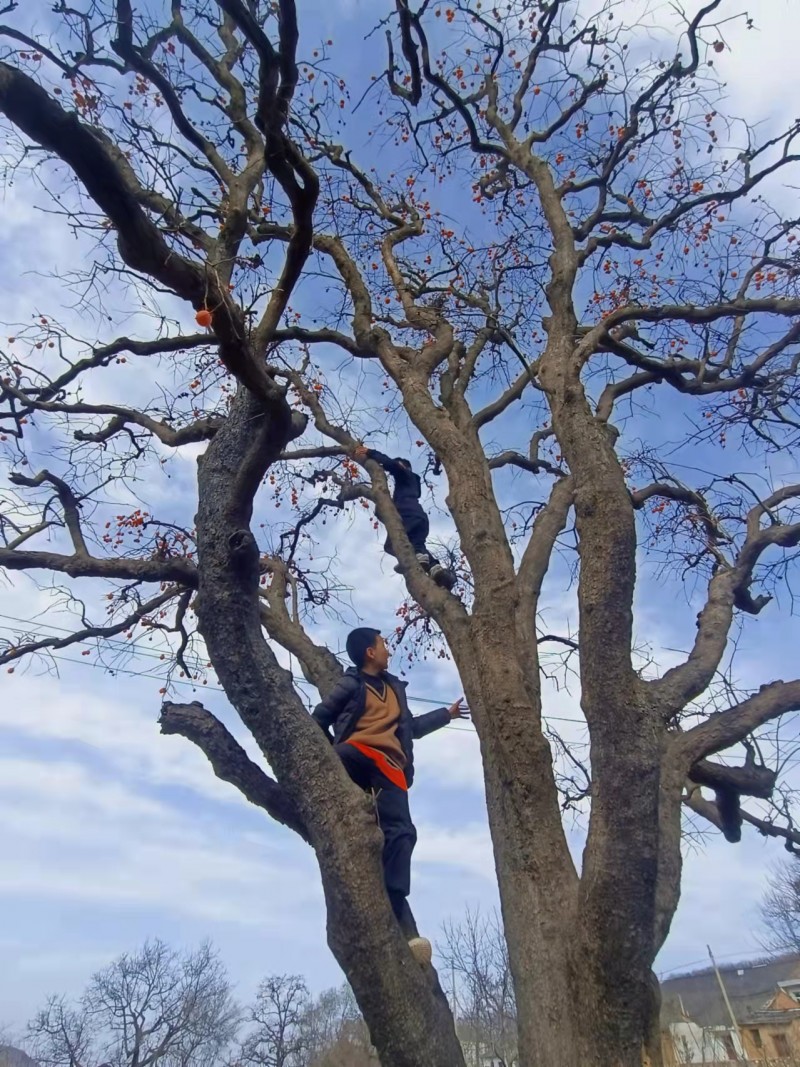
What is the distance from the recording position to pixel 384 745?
3.29 m

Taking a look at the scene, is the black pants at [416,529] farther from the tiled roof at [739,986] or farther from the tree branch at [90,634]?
the tiled roof at [739,986]

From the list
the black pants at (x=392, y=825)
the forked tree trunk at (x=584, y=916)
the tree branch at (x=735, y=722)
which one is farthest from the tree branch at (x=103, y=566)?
the tree branch at (x=735, y=722)

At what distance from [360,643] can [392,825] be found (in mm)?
1065

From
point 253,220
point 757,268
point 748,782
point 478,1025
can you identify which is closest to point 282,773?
point 748,782

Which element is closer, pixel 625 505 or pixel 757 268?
pixel 625 505

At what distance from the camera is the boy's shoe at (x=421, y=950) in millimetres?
2662

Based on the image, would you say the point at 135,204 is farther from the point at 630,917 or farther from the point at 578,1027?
the point at 578,1027

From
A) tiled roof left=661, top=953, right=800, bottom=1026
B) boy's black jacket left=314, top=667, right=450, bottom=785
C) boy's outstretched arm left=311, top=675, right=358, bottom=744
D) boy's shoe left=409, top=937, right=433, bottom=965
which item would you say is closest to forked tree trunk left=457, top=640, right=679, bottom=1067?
boy's shoe left=409, top=937, right=433, bottom=965

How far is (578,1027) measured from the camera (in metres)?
2.50

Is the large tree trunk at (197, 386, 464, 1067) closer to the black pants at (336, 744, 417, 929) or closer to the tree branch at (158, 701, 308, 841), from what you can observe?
the tree branch at (158, 701, 308, 841)

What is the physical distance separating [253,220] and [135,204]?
3.06 metres

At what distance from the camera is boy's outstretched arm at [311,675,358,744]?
338cm

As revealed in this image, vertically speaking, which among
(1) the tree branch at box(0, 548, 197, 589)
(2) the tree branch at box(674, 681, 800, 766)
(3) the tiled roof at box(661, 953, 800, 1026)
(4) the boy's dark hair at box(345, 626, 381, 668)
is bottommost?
(3) the tiled roof at box(661, 953, 800, 1026)

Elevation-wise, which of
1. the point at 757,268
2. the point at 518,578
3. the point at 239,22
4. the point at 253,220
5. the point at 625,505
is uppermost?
the point at 253,220
